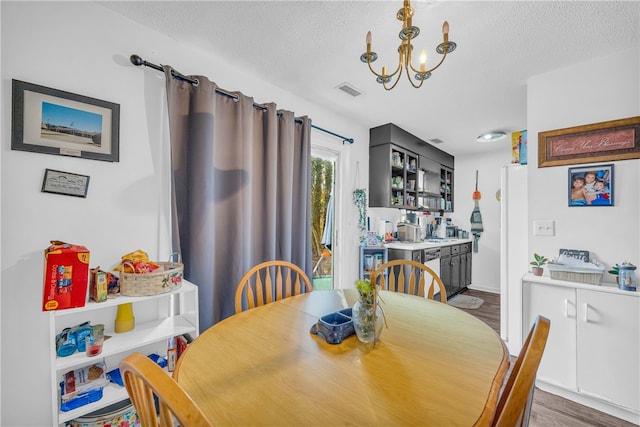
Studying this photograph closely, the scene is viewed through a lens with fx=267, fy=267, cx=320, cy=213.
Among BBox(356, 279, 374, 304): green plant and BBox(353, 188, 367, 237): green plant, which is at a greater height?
BBox(353, 188, 367, 237): green plant

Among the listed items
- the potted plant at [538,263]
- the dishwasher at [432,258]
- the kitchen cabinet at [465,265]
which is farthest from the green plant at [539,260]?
Result: the kitchen cabinet at [465,265]

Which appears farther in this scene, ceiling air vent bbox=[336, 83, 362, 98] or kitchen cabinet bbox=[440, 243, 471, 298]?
kitchen cabinet bbox=[440, 243, 471, 298]

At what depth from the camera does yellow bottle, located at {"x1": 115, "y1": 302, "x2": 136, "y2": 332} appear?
1527mm

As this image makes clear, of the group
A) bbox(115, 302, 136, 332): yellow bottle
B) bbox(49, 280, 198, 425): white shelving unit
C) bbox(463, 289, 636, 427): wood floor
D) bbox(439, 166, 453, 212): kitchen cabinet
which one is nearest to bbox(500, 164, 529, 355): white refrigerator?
bbox(463, 289, 636, 427): wood floor

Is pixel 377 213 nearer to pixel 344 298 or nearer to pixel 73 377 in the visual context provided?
pixel 344 298

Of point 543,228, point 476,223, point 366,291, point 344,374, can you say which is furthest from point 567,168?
point 476,223

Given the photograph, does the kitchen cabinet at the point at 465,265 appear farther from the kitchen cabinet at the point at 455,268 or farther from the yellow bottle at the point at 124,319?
the yellow bottle at the point at 124,319

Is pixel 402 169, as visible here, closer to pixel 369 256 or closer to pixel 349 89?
pixel 369 256

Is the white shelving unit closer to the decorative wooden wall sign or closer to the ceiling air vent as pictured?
the ceiling air vent

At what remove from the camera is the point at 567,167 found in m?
2.07

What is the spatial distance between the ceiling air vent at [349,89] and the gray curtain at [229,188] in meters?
0.44

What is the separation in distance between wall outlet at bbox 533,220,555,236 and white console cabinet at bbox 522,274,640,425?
0.41 metres

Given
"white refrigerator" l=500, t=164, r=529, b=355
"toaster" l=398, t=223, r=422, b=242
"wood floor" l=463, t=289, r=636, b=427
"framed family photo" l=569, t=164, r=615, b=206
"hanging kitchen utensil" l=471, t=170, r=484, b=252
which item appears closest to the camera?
"wood floor" l=463, t=289, r=636, b=427

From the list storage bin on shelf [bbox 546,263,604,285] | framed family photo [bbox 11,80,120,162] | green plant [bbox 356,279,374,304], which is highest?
framed family photo [bbox 11,80,120,162]
